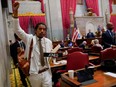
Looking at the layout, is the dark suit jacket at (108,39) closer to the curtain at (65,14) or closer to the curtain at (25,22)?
the curtain at (25,22)

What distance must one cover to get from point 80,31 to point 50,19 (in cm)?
178

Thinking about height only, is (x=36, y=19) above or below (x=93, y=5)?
below

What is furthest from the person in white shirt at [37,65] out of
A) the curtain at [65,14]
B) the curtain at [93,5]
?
the curtain at [93,5]

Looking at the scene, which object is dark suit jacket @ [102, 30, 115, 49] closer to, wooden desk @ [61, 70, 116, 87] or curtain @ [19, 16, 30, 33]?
wooden desk @ [61, 70, 116, 87]

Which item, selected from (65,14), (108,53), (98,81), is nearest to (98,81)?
(98,81)

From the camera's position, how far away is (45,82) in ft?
8.46

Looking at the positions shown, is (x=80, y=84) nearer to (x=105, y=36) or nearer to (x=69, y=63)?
(x=69, y=63)

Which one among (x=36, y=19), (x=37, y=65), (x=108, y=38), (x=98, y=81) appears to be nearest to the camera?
(x=98, y=81)

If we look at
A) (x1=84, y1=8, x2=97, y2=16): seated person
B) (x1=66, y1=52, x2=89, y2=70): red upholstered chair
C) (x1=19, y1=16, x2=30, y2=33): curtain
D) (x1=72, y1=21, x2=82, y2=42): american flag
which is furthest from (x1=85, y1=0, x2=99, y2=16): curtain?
(x1=66, y1=52, x2=89, y2=70): red upholstered chair

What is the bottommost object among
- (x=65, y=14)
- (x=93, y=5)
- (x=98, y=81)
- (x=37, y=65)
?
(x=98, y=81)

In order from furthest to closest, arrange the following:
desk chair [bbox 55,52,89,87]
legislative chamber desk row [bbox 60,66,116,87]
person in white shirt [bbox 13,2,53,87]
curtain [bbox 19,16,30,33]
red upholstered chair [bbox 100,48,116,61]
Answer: curtain [bbox 19,16,30,33] < red upholstered chair [bbox 100,48,116,61] < desk chair [bbox 55,52,89,87] < person in white shirt [bbox 13,2,53,87] < legislative chamber desk row [bbox 60,66,116,87]

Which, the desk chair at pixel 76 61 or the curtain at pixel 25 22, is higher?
the curtain at pixel 25 22

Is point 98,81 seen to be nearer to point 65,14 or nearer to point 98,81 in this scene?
point 98,81

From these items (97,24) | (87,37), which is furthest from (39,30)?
(97,24)
